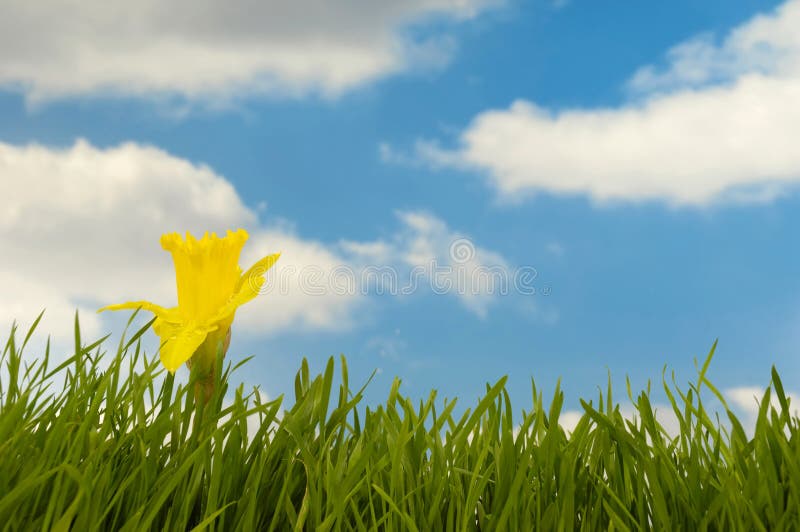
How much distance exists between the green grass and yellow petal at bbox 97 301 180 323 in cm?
12

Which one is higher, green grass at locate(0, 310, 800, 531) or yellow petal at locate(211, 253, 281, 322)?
yellow petal at locate(211, 253, 281, 322)

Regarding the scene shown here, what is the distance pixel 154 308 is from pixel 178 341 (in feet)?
0.37

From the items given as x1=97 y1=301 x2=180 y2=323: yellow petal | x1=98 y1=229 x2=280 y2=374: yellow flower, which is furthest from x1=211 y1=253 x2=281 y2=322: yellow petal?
x1=97 y1=301 x2=180 y2=323: yellow petal

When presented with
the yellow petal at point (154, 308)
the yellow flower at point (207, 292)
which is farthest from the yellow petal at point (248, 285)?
the yellow petal at point (154, 308)

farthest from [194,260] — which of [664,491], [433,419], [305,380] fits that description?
[664,491]

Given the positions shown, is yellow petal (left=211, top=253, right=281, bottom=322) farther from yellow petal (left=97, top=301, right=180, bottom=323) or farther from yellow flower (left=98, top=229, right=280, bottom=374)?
yellow petal (left=97, top=301, right=180, bottom=323)

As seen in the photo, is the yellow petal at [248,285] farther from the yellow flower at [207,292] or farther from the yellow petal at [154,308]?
the yellow petal at [154,308]

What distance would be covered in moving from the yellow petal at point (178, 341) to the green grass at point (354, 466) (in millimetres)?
128

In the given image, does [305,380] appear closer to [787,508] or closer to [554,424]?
[554,424]

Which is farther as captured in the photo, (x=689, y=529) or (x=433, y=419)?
(x=433, y=419)

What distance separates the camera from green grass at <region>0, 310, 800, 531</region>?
51.6 inches

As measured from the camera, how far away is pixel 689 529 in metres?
1.40

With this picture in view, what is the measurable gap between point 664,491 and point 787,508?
0.70 feet

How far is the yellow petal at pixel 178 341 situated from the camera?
52.2 inches
